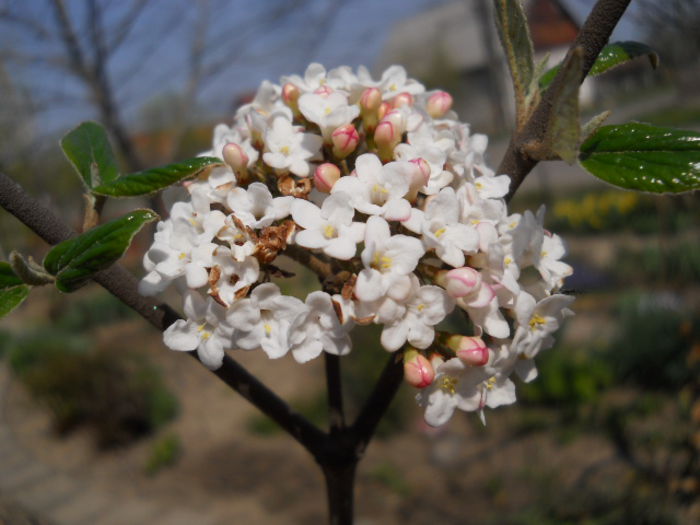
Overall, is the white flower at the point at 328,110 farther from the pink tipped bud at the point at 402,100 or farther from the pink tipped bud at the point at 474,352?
the pink tipped bud at the point at 474,352

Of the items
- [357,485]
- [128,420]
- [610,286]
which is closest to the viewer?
[357,485]

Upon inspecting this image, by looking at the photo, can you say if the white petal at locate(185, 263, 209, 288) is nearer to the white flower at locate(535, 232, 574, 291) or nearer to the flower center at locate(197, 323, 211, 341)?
the flower center at locate(197, 323, 211, 341)

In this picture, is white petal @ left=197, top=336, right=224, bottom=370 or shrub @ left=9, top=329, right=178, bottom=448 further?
shrub @ left=9, top=329, right=178, bottom=448

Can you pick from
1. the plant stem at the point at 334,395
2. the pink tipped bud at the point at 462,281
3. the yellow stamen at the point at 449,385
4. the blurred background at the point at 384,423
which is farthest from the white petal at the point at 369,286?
the blurred background at the point at 384,423

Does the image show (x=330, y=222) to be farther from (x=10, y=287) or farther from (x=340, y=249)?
(x=10, y=287)

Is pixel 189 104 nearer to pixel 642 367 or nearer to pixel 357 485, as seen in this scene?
pixel 357 485

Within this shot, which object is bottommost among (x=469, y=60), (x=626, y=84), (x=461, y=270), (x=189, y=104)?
(x=626, y=84)

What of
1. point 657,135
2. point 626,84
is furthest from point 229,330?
point 626,84

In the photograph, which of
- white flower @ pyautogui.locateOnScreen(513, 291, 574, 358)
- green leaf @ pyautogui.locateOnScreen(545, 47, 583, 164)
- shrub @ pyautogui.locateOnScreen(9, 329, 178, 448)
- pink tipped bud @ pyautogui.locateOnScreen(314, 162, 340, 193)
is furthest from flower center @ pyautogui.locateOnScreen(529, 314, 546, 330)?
shrub @ pyautogui.locateOnScreen(9, 329, 178, 448)
